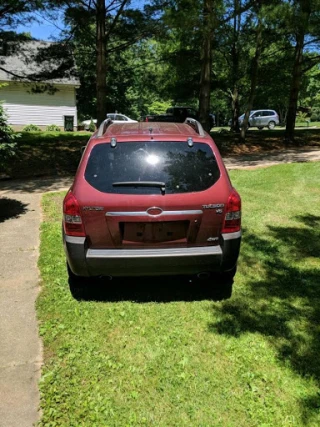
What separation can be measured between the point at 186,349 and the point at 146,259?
879 mm

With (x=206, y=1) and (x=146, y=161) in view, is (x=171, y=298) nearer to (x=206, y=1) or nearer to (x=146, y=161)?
(x=146, y=161)

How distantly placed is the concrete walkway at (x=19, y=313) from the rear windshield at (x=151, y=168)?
152cm

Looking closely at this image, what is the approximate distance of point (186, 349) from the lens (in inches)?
124

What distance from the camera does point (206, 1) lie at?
1070 centimetres

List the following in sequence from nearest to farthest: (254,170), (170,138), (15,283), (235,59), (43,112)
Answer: (170,138), (15,283), (254,170), (235,59), (43,112)

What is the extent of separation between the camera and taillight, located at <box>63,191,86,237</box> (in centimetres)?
346

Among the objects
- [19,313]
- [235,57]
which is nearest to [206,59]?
[235,57]

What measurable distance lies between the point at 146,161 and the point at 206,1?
30.4ft

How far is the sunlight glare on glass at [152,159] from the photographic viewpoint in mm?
3568

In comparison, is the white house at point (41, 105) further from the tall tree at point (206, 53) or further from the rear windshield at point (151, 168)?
the rear windshield at point (151, 168)

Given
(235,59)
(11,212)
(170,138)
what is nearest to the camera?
(170,138)

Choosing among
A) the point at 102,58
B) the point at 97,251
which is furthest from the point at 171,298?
the point at 102,58

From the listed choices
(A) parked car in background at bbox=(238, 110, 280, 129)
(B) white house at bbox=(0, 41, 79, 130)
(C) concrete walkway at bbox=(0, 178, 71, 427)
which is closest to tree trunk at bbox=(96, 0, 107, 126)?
(C) concrete walkway at bbox=(0, 178, 71, 427)

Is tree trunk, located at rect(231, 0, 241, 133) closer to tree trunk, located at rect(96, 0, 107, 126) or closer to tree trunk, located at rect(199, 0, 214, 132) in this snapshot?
tree trunk, located at rect(199, 0, 214, 132)
